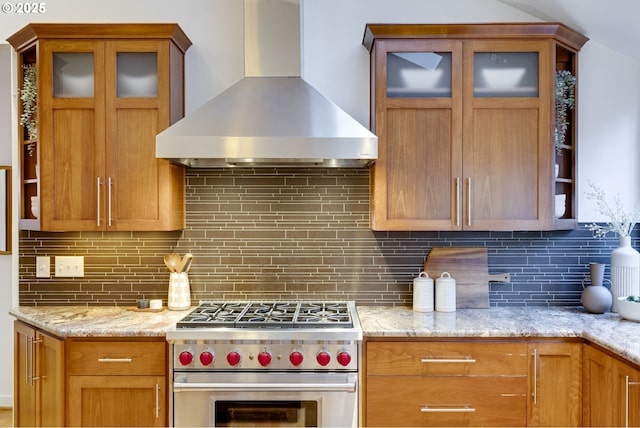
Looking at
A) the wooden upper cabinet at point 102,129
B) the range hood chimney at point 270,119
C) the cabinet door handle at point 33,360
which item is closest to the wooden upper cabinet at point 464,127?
the range hood chimney at point 270,119

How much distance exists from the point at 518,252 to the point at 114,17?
2.63 metres

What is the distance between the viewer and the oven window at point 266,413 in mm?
2330

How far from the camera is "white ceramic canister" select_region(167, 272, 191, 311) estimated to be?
2857 mm

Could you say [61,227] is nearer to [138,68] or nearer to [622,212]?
[138,68]

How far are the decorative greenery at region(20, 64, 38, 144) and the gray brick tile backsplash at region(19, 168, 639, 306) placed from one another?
2.01 feet

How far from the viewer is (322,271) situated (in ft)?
9.93

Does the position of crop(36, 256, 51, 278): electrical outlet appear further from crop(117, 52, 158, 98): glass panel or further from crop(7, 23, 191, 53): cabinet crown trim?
crop(7, 23, 191, 53): cabinet crown trim

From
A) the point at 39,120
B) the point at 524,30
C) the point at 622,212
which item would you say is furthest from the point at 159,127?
the point at 622,212

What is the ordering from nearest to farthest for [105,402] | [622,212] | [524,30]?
[105,402] → [524,30] → [622,212]

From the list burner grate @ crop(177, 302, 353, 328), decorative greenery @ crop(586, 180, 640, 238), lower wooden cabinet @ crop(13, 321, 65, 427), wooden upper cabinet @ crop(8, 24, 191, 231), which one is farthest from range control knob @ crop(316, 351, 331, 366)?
decorative greenery @ crop(586, 180, 640, 238)

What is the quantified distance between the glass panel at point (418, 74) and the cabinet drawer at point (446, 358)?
Answer: 4.02ft

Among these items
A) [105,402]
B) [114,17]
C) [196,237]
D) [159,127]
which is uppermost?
[114,17]

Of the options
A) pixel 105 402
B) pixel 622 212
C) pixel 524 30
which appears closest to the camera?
pixel 105 402

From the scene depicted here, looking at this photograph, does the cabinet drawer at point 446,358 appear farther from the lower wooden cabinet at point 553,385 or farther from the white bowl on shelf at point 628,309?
the white bowl on shelf at point 628,309
